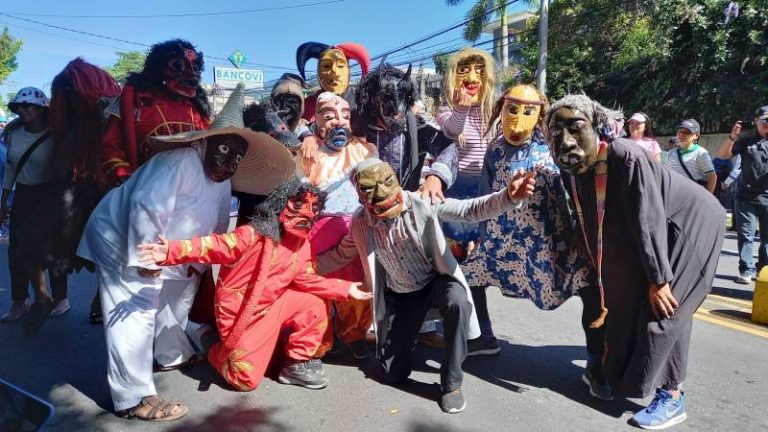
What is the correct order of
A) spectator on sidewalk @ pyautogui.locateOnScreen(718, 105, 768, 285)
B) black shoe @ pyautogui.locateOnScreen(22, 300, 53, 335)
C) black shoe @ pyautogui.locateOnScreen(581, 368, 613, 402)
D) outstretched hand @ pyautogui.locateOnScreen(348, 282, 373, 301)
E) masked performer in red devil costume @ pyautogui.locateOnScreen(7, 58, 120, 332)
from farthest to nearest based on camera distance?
spectator on sidewalk @ pyautogui.locateOnScreen(718, 105, 768, 285) → black shoe @ pyautogui.locateOnScreen(22, 300, 53, 335) → masked performer in red devil costume @ pyautogui.locateOnScreen(7, 58, 120, 332) → outstretched hand @ pyautogui.locateOnScreen(348, 282, 373, 301) → black shoe @ pyautogui.locateOnScreen(581, 368, 613, 402)

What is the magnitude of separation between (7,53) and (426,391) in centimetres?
2780

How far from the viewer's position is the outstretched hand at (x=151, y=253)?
268 cm

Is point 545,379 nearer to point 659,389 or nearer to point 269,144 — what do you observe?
point 659,389

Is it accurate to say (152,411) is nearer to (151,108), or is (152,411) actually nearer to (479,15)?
(151,108)

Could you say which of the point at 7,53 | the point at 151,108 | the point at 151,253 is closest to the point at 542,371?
the point at 151,253

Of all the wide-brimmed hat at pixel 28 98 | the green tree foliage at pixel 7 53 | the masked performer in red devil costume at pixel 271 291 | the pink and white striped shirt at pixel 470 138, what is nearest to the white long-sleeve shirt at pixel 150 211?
the masked performer in red devil costume at pixel 271 291

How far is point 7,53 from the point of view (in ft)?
78.9

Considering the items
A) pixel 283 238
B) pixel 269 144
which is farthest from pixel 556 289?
pixel 269 144

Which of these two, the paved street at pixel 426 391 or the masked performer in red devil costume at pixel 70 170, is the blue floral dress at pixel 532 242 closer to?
the paved street at pixel 426 391

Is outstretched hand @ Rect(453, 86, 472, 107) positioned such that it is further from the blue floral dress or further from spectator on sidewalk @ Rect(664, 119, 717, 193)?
spectator on sidewalk @ Rect(664, 119, 717, 193)

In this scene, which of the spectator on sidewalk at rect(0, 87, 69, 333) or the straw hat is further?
the spectator on sidewalk at rect(0, 87, 69, 333)

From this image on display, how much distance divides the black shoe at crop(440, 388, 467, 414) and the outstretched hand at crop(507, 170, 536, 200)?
109cm

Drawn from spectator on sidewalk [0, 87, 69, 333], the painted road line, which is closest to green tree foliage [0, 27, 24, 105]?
spectator on sidewalk [0, 87, 69, 333]

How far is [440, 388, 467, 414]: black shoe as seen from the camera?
9.52ft
